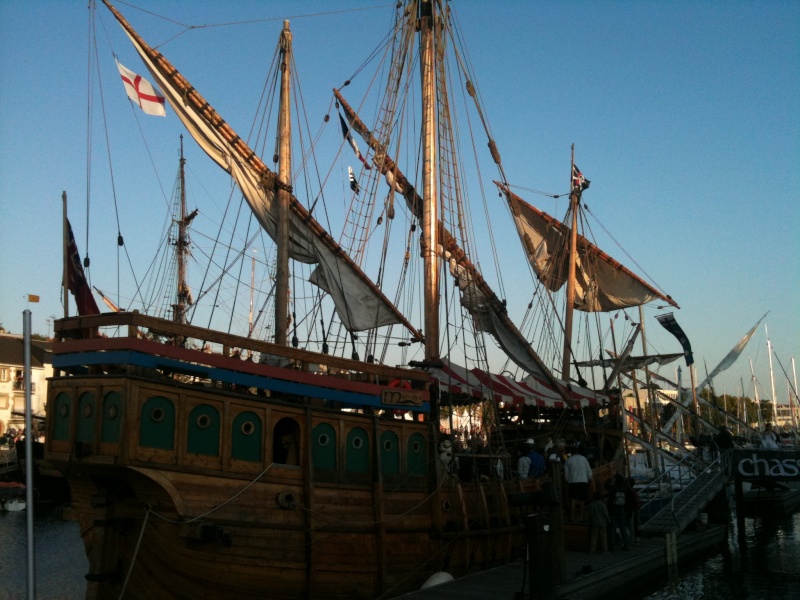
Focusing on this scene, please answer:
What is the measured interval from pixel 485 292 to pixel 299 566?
15845mm

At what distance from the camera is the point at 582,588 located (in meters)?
12.3

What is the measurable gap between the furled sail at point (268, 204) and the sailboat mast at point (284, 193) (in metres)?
0.37

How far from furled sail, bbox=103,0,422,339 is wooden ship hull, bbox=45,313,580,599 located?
6.53 m

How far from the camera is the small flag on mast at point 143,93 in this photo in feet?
56.8

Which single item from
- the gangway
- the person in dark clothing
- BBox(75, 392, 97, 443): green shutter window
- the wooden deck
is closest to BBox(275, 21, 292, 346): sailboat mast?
BBox(75, 392, 97, 443): green shutter window

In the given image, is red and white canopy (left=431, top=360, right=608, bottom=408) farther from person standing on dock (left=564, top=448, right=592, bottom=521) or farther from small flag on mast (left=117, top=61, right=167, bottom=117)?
small flag on mast (left=117, top=61, right=167, bottom=117)

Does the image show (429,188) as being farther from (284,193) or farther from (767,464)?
(767,464)

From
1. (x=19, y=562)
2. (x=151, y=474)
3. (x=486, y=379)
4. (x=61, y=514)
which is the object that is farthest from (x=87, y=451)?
(x=19, y=562)

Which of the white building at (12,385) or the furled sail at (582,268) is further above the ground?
the furled sail at (582,268)

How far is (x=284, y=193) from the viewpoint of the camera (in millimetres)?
19234

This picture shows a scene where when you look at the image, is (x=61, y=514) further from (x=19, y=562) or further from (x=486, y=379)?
(x=19, y=562)

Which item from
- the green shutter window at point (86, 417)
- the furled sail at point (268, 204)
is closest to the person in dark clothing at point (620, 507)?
the furled sail at point (268, 204)

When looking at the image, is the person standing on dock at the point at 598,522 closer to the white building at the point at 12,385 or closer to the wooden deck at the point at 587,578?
the wooden deck at the point at 587,578

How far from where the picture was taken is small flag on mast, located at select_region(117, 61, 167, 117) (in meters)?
17.3
